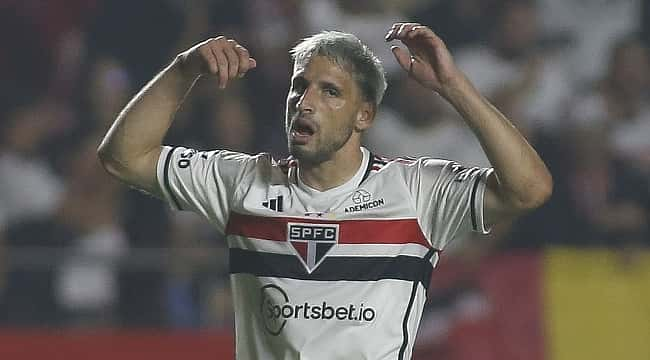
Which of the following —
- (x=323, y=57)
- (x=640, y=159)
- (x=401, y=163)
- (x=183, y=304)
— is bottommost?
(x=183, y=304)

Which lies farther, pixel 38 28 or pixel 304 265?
pixel 38 28

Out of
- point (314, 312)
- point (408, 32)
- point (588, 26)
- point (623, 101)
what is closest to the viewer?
point (408, 32)

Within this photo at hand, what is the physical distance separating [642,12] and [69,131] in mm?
3554

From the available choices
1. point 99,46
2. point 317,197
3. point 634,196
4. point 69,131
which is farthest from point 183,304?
point 317,197

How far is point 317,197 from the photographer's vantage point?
4102mm

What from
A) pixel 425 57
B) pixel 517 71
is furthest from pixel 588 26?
pixel 425 57

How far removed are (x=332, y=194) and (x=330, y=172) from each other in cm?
7

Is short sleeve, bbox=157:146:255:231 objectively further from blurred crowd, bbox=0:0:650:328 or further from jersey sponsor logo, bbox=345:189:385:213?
blurred crowd, bbox=0:0:650:328

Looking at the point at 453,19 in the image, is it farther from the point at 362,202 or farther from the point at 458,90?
the point at 458,90

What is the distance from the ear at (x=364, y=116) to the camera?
4.13 m

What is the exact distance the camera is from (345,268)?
400 centimetres

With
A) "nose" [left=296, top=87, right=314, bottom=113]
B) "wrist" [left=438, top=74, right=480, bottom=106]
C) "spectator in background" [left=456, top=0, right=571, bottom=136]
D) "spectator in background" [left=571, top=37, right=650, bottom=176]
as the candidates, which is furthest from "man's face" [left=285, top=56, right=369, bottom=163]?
"spectator in background" [left=571, top=37, right=650, bottom=176]

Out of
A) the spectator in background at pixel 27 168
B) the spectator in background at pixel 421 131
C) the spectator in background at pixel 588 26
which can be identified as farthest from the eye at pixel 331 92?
the spectator in background at pixel 588 26

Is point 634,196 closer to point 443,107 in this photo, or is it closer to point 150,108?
point 443,107
